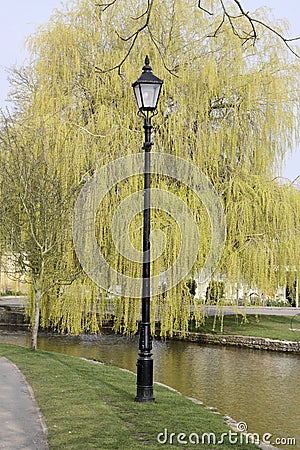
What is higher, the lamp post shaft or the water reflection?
the lamp post shaft

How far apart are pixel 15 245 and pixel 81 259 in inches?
115

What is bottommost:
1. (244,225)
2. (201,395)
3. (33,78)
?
(201,395)

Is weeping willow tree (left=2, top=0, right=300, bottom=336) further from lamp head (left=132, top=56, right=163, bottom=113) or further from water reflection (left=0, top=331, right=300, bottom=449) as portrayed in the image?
lamp head (left=132, top=56, right=163, bottom=113)

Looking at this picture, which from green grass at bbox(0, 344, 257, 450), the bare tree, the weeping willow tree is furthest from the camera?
the weeping willow tree

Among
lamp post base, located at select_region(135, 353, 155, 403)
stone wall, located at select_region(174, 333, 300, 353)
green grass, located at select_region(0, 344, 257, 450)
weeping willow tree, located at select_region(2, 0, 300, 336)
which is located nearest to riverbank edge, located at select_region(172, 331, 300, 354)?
stone wall, located at select_region(174, 333, 300, 353)

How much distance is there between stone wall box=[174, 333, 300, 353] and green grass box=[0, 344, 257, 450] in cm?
790

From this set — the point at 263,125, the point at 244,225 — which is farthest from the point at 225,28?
the point at 244,225

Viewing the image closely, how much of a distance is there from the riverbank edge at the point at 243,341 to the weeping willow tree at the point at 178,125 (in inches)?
56.9

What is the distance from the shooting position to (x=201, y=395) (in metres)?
11.1

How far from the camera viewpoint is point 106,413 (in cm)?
720

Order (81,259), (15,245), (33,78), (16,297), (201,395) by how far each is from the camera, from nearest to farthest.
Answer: (201,395) → (15,245) → (81,259) → (33,78) → (16,297)

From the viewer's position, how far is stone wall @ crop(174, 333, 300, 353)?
1765 cm

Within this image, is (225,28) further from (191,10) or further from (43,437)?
(43,437)

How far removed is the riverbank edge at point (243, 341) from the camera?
17.7m
